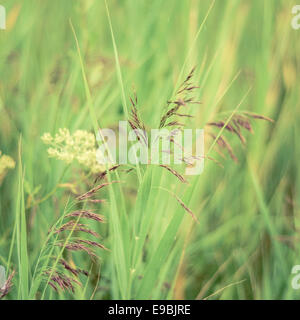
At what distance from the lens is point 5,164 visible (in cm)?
90

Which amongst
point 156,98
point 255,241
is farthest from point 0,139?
point 255,241

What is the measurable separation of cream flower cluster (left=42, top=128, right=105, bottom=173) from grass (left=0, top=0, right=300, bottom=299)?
26 mm

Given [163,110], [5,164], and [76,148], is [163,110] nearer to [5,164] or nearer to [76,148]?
[76,148]

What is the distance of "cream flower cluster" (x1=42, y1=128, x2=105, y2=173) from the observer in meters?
0.86

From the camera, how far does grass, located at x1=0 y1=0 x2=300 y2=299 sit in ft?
2.88

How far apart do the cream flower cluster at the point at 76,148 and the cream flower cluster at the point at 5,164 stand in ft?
0.30

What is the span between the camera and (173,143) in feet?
2.72

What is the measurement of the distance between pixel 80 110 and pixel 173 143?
24 cm

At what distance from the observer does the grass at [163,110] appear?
0.88m

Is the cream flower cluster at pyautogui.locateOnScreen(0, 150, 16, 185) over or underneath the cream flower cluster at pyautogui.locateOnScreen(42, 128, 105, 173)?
underneath

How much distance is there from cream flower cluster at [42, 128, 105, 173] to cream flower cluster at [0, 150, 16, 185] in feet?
0.30

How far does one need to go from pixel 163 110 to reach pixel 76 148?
0.69ft

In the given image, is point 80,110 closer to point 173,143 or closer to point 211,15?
point 173,143

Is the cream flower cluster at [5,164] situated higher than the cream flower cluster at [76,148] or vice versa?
the cream flower cluster at [76,148]
